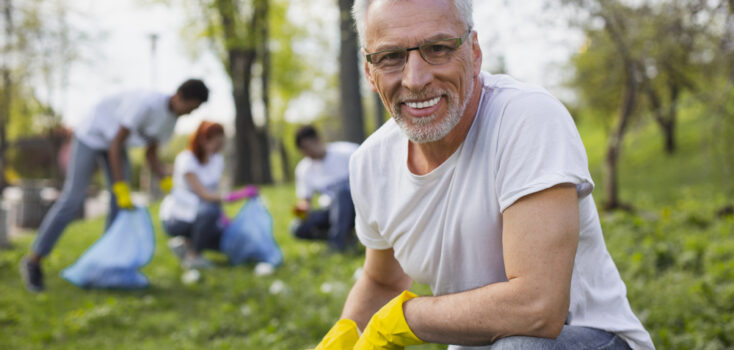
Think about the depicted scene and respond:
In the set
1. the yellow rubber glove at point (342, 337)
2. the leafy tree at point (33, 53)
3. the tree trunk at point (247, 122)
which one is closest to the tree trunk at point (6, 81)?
the leafy tree at point (33, 53)

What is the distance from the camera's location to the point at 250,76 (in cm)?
1529

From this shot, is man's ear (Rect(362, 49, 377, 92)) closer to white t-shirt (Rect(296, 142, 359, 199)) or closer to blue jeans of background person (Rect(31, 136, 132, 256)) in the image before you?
blue jeans of background person (Rect(31, 136, 132, 256))

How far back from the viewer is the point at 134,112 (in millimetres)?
4711

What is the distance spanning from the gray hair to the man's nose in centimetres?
15

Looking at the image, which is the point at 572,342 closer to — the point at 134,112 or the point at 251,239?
the point at 134,112

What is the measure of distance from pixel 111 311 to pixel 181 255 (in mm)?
1859

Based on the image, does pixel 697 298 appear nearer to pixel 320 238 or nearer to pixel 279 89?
pixel 320 238

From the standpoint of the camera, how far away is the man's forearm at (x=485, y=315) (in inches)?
52.6

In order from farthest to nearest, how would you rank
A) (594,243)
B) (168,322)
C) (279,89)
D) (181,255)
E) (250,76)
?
(279,89) → (250,76) → (181,255) → (168,322) → (594,243)

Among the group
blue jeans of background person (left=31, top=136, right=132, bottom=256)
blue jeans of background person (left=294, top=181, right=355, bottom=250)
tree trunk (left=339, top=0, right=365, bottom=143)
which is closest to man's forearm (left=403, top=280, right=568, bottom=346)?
blue jeans of background person (left=31, top=136, right=132, bottom=256)

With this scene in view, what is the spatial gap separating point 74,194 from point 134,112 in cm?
82

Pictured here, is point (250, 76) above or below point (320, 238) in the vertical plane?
above

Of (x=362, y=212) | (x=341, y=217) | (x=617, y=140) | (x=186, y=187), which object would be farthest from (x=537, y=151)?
(x=617, y=140)

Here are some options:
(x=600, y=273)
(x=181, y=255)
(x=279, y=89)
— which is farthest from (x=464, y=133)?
(x=279, y=89)
